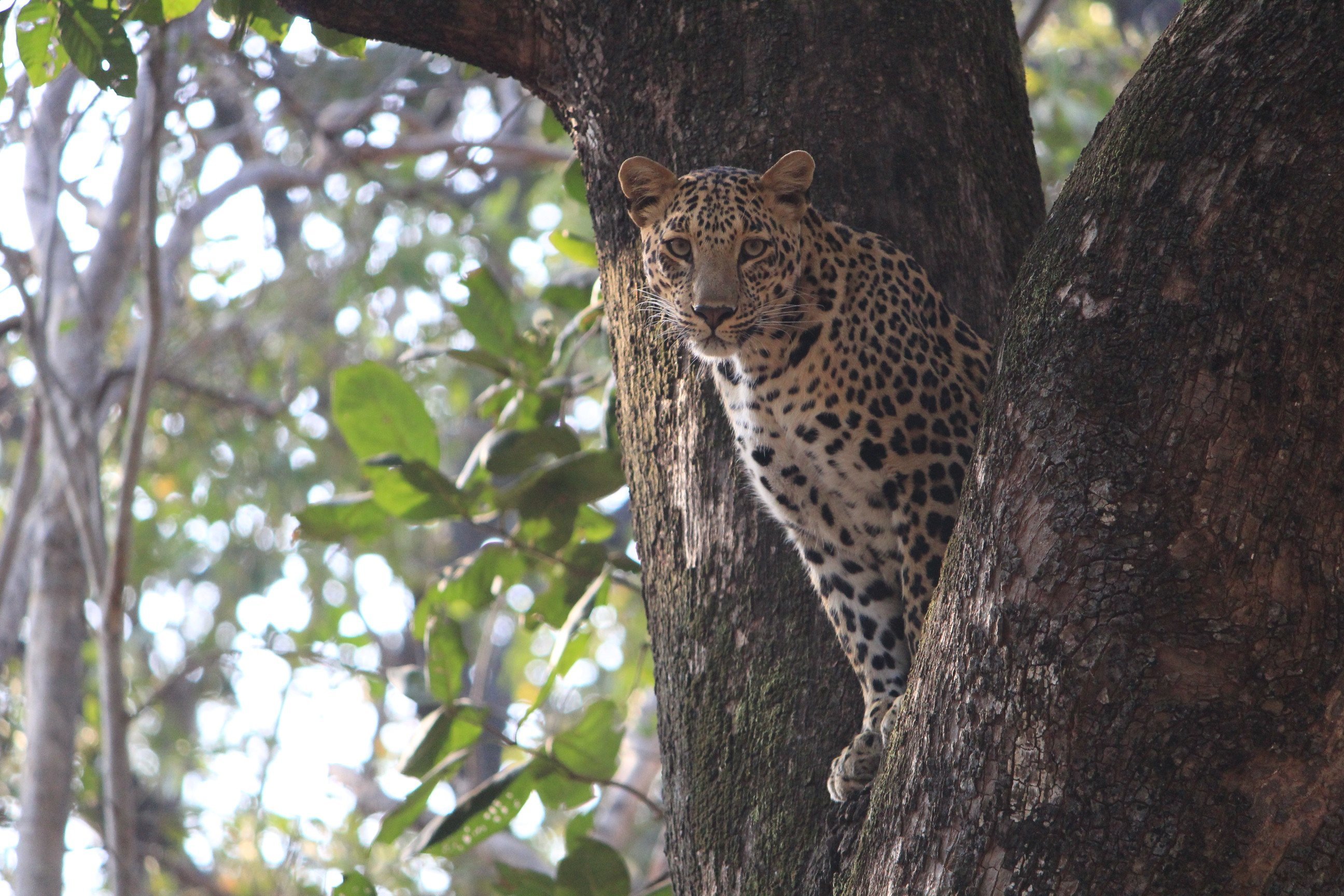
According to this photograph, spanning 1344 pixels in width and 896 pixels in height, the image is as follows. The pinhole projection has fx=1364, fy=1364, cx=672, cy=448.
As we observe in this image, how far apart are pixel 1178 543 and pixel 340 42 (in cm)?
369

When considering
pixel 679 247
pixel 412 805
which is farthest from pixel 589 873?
pixel 679 247

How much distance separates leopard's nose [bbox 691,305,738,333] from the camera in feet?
12.2

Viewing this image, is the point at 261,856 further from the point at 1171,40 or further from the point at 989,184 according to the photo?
the point at 1171,40

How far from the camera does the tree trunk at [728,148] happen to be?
3602 mm

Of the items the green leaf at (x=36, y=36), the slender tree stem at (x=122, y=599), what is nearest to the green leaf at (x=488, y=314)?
the slender tree stem at (x=122, y=599)

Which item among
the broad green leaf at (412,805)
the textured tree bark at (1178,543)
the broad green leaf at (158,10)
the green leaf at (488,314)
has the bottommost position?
the textured tree bark at (1178,543)

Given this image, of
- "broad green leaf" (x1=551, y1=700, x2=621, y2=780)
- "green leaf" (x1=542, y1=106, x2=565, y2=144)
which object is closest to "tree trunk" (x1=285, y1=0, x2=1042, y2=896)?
"broad green leaf" (x1=551, y1=700, x2=621, y2=780)

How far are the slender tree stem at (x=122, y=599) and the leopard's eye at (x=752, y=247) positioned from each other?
11.2 feet

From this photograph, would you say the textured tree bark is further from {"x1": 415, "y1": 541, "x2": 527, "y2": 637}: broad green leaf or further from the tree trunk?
{"x1": 415, "y1": 541, "x2": 527, "y2": 637}: broad green leaf

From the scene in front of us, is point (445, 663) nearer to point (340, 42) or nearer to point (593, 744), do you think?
point (593, 744)

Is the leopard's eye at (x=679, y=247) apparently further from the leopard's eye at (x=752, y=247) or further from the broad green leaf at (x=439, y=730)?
the broad green leaf at (x=439, y=730)

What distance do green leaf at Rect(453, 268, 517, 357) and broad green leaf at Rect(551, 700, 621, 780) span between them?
1583 millimetres

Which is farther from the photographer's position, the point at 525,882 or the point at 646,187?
the point at 525,882

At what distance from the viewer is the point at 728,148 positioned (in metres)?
4.00
